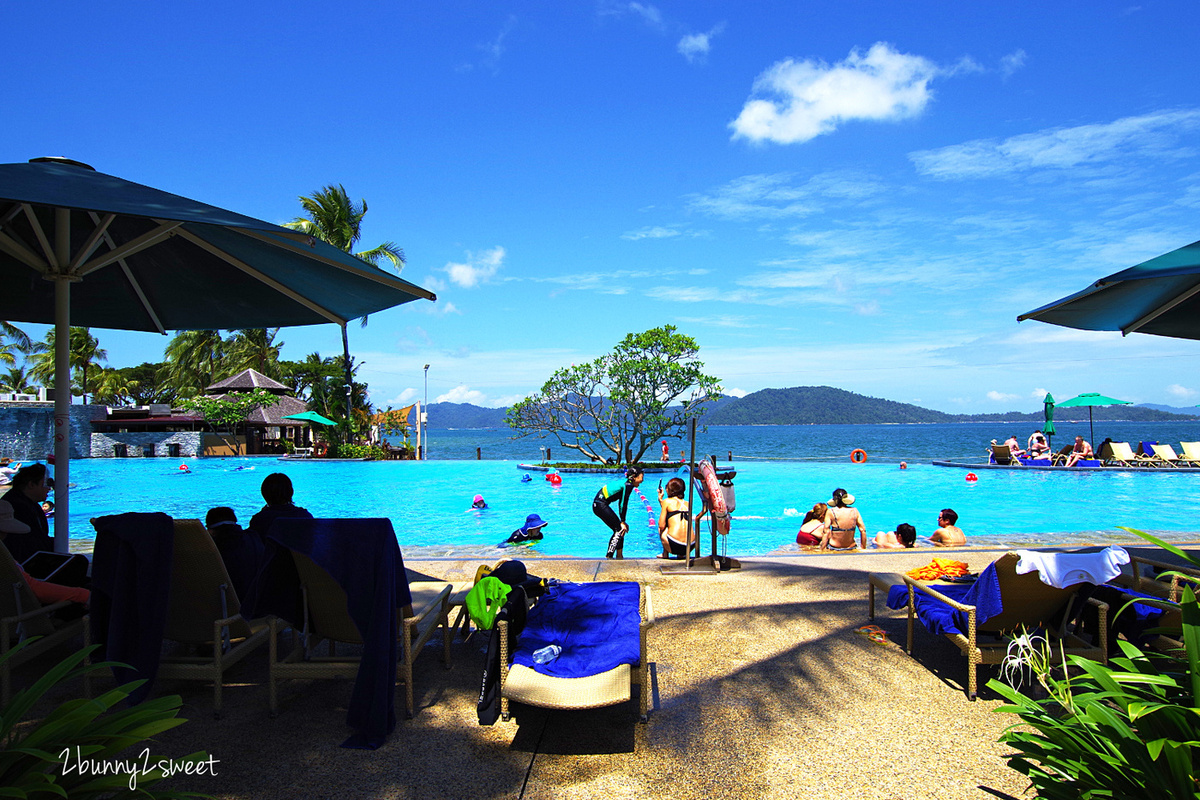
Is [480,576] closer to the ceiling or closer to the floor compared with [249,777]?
closer to the ceiling

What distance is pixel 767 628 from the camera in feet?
15.4

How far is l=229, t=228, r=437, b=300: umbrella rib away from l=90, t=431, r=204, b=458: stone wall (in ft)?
105

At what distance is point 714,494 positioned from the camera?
6.62 m

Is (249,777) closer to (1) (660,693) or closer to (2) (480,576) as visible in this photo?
(2) (480,576)

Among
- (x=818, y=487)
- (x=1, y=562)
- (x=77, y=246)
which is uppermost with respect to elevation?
(x=77, y=246)

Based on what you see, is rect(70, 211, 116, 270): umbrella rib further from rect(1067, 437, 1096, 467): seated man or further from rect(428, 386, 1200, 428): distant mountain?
rect(428, 386, 1200, 428): distant mountain

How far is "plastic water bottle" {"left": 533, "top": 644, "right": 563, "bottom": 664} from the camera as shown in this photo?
3200 mm

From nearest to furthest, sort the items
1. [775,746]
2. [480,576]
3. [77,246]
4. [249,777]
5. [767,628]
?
1. [249,777]
2. [775,746]
3. [480,576]
4. [767,628]
5. [77,246]

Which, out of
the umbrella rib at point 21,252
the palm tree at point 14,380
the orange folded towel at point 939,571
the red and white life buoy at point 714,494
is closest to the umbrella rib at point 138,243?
the umbrella rib at point 21,252

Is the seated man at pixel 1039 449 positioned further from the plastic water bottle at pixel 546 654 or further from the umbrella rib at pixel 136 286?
the umbrella rib at pixel 136 286

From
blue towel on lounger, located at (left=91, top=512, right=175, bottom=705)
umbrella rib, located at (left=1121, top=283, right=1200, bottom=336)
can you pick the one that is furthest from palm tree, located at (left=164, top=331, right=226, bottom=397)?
umbrella rib, located at (left=1121, top=283, right=1200, bottom=336)

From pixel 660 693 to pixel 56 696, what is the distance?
3.25 metres

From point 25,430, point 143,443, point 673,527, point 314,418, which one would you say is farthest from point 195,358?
point 673,527

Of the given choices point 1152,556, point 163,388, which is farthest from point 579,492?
point 163,388
